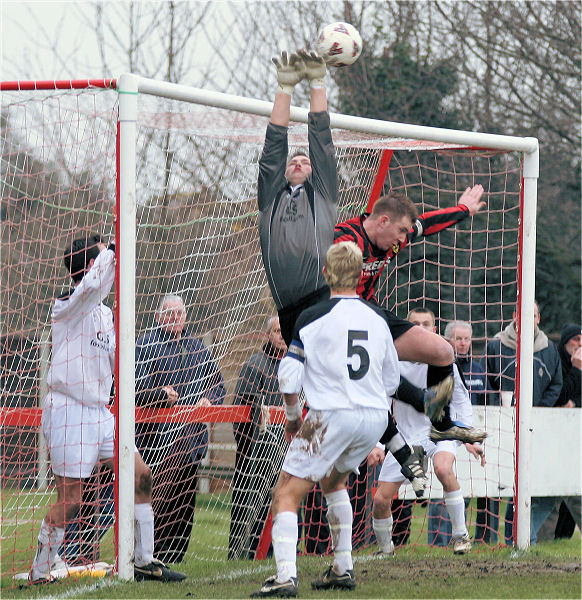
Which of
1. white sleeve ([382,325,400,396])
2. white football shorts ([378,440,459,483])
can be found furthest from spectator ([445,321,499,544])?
white sleeve ([382,325,400,396])

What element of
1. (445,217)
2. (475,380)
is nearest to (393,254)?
(445,217)

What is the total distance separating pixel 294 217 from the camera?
6078 millimetres

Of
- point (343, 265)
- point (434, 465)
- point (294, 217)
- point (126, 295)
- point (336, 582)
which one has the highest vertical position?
point (294, 217)

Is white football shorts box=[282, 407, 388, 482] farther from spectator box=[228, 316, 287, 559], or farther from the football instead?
spectator box=[228, 316, 287, 559]

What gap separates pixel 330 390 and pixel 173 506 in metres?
2.74

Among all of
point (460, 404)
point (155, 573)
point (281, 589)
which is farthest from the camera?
point (460, 404)

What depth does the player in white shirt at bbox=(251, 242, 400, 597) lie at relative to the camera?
5332mm

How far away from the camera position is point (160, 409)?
23.7ft

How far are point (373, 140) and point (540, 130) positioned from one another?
1026 cm

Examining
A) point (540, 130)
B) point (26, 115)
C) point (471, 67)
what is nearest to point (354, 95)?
Answer: point (471, 67)

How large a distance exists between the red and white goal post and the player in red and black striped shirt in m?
0.98

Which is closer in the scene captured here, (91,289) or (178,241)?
(91,289)

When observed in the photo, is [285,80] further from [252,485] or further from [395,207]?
[252,485]

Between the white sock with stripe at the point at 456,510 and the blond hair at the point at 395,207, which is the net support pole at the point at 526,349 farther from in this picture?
the blond hair at the point at 395,207
